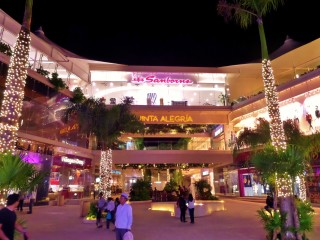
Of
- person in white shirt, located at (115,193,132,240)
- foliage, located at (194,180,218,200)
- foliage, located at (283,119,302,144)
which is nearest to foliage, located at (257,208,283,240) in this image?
person in white shirt, located at (115,193,132,240)

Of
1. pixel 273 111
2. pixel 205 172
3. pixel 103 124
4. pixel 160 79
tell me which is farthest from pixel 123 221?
pixel 205 172

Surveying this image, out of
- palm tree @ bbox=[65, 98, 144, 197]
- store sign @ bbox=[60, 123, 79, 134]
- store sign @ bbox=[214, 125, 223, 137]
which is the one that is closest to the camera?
palm tree @ bbox=[65, 98, 144, 197]

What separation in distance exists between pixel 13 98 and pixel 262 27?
7.91 m

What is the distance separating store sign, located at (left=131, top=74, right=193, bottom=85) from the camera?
3319 cm

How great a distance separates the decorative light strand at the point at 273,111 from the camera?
26.4ft

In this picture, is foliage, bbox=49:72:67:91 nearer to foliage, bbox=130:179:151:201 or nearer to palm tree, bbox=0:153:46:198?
foliage, bbox=130:179:151:201

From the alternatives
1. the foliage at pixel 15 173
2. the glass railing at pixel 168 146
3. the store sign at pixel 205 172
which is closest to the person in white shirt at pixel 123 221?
Result: the foliage at pixel 15 173

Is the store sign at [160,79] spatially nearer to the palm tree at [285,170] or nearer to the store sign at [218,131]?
the store sign at [218,131]

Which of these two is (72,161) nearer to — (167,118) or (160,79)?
(167,118)

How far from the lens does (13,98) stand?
762 cm

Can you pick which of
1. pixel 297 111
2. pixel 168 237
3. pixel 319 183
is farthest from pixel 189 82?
pixel 168 237

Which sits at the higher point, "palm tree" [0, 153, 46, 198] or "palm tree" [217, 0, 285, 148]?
"palm tree" [217, 0, 285, 148]

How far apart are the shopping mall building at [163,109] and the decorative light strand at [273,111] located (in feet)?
27.7

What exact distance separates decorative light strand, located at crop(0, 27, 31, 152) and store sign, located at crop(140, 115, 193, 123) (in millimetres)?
21667
